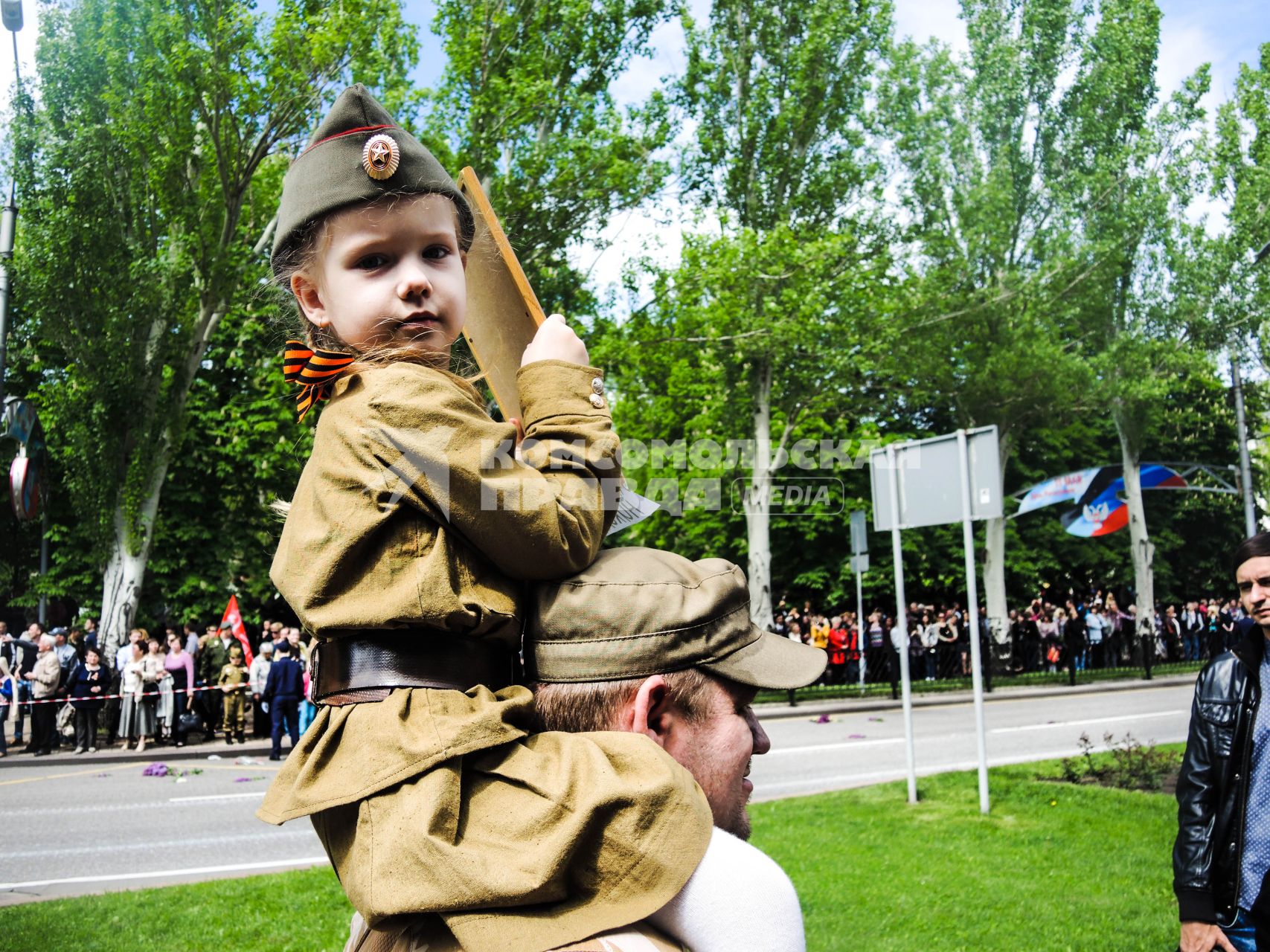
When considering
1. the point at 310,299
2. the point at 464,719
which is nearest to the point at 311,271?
the point at 310,299

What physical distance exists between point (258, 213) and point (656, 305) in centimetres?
868

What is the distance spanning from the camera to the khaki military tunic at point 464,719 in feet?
4.48

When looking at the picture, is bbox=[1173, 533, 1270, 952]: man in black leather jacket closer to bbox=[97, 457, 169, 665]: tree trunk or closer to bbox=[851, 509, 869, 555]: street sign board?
bbox=[851, 509, 869, 555]: street sign board

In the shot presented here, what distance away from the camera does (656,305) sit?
24625 millimetres

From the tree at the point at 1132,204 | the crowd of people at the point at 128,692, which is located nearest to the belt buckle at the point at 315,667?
the crowd of people at the point at 128,692

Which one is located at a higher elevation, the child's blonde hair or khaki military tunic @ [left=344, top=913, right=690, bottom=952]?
the child's blonde hair

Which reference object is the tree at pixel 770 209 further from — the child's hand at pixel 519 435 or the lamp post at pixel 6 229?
the child's hand at pixel 519 435

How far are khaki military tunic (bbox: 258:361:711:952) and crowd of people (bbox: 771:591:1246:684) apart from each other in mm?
22616

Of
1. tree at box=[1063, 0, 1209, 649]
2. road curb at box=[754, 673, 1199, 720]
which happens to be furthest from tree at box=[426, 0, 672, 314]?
tree at box=[1063, 0, 1209, 649]

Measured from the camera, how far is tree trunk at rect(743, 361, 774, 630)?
25.5 metres

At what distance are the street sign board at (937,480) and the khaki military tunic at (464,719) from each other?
26.5 ft

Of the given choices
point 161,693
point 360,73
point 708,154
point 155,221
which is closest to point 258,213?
point 155,221

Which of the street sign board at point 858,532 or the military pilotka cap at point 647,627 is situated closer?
the military pilotka cap at point 647,627

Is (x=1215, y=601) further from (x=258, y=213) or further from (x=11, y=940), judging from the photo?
(x=11, y=940)
